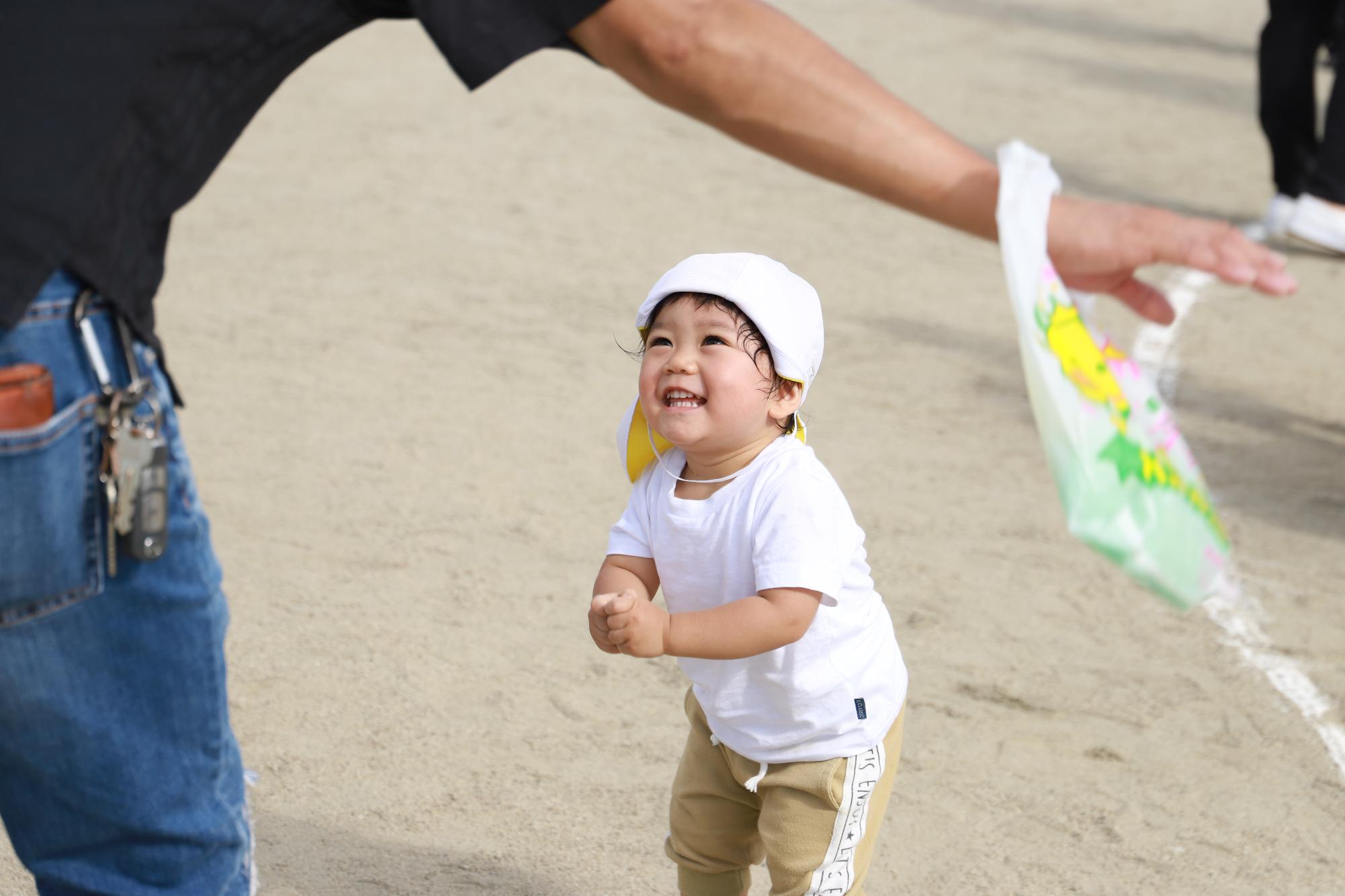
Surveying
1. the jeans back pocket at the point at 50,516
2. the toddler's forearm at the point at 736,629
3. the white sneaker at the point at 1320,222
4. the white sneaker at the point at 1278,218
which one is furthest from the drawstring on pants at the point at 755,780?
the white sneaker at the point at 1278,218

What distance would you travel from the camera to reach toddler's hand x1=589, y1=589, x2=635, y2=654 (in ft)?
5.84

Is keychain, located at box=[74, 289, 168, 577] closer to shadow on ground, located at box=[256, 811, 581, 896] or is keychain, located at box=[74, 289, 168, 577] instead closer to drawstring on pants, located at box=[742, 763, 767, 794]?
drawstring on pants, located at box=[742, 763, 767, 794]

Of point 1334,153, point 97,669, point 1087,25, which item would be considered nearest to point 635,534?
point 97,669

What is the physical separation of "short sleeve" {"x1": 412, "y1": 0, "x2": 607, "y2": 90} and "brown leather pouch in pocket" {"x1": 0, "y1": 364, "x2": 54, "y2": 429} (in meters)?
0.44

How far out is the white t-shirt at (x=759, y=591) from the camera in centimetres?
189

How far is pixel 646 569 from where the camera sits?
204 cm

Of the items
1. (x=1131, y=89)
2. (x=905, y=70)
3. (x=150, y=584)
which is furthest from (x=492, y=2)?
(x=1131, y=89)

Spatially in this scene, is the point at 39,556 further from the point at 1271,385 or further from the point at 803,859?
the point at 1271,385

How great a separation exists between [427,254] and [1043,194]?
15.8 feet

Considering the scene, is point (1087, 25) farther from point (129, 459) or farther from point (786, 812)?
point (129, 459)

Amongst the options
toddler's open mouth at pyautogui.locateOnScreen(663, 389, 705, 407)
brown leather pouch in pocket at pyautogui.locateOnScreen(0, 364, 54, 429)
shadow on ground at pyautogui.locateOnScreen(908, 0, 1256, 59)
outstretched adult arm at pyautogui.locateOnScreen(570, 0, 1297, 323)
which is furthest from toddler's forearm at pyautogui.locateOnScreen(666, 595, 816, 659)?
shadow on ground at pyautogui.locateOnScreen(908, 0, 1256, 59)

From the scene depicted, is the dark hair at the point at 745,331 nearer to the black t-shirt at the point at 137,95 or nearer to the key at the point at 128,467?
the black t-shirt at the point at 137,95

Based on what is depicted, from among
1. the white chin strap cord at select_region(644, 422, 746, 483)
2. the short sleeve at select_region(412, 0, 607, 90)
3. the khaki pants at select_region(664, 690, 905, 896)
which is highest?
the short sleeve at select_region(412, 0, 607, 90)

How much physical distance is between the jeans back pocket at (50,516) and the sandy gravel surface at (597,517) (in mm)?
1450
